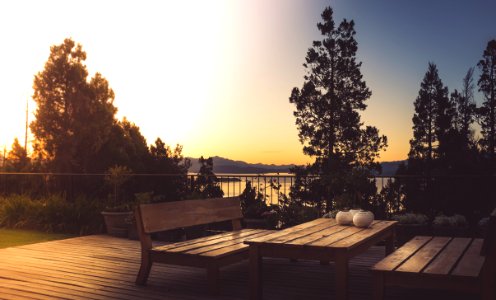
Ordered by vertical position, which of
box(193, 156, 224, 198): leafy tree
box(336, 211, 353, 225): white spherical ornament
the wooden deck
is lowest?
the wooden deck

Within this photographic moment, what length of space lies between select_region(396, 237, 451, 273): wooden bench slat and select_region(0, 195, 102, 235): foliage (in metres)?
5.59

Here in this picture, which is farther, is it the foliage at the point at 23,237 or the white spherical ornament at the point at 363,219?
the foliage at the point at 23,237

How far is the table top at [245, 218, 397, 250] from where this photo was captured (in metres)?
3.81

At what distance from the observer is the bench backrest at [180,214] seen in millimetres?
4574

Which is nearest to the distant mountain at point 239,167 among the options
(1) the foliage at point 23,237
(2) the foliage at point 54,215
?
(2) the foliage at point 54,215

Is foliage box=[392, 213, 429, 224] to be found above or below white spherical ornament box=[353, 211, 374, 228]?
below

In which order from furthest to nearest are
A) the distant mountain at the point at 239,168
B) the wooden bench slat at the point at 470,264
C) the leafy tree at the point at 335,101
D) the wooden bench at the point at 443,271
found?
1. the leafy tree at the point at 335,101
2. the distant mountain at the point at 239,168
3. the wooden bench slat at the point at 470,264
4. the wooden bench at the point at 443,271

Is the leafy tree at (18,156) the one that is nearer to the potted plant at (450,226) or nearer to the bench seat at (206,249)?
the potted plant at (450,226)

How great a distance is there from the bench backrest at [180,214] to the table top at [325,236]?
1.04 meters

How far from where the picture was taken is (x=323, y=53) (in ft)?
90.5

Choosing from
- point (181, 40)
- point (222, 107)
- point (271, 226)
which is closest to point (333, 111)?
point (222, 107)

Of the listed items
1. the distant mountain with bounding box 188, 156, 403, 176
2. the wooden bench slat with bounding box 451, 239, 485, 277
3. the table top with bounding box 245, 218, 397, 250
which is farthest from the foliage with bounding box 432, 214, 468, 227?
the wooden bench slat with bounding box 451, 239, 485, 277

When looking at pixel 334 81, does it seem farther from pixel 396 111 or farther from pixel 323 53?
pixel 396 111

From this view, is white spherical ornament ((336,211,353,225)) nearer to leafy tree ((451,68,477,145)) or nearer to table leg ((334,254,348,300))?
table leg ((334,254,348,300))
